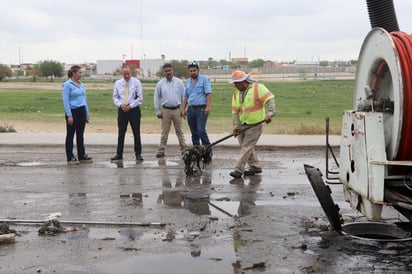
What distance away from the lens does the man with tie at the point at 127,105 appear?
1264 centimetres

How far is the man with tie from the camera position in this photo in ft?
41.5

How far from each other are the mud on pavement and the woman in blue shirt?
64cm

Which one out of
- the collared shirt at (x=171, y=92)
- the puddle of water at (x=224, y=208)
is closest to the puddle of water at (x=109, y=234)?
the puddle of water at (x=224, y=208)

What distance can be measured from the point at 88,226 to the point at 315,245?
2.54 metres

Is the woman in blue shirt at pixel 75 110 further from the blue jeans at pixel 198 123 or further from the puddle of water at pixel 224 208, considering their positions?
the puddle of water at pixel 224 208

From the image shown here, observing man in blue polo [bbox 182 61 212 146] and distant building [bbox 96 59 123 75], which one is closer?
man in blue polo [bbox 182 61 212 146]

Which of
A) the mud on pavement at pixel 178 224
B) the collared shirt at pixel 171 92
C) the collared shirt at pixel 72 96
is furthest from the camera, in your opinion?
Result: the collared shirt at pixel 171 92

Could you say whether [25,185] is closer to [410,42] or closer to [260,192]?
[260,192]

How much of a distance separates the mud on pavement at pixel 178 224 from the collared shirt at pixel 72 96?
1215 millimetres

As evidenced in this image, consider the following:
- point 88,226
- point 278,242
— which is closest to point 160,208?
point 88,226

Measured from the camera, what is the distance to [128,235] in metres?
6.84

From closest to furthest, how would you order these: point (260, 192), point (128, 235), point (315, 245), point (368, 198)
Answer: point (368, 198) < point (315, 245) < point (128, 235) < point (260, 192)

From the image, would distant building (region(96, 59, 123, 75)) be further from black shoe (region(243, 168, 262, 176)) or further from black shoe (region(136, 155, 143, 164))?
black shoe (region(243, 168, 262, 176))

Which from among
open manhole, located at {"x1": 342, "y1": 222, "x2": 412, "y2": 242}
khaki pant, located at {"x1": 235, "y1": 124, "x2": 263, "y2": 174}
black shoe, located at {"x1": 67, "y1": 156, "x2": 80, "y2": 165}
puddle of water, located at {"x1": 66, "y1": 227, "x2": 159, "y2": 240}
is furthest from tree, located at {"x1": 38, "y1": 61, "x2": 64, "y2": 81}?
open manhole, located at {"x1": 342, "y1": 222, "x2": 412, "y2": 242}
